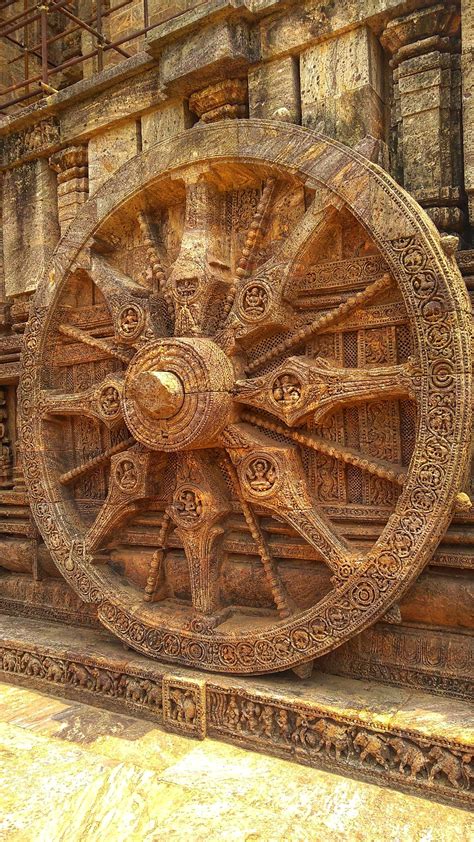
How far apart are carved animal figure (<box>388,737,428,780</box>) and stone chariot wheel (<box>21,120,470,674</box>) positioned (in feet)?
1.92

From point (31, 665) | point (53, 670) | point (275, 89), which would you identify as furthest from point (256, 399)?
point (31, 665)

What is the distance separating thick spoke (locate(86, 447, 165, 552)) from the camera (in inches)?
162

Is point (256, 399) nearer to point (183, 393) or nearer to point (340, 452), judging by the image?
point (183, 393)

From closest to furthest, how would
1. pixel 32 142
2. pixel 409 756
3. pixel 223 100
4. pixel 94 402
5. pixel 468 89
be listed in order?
pixel 409 756
pixel 468 89
pixel 223 100
pixel 94 402
pixel 32 142

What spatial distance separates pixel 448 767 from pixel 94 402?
3.05 meters

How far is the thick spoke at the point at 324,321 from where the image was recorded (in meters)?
3.43

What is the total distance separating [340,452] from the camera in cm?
358

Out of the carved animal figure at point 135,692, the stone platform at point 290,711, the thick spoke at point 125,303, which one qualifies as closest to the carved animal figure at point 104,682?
the stone platform at point 290,711

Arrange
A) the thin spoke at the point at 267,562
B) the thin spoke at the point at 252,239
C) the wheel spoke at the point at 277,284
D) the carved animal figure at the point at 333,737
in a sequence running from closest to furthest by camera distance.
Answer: the carved animal figure at the point at 333,737 < the wheel spoke at the point at 277,284 < the thin spoke at the point at 267,562 < the thin spoke at the point at 252,239

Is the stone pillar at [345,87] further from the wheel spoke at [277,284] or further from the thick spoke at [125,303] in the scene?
the thick spoke at [125,303]

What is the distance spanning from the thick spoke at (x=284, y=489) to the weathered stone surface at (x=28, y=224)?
2705 millimetres

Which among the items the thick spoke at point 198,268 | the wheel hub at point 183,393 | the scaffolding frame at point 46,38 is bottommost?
the wheel hub at point 183,393

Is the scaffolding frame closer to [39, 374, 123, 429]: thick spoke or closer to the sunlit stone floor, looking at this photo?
[39, 374, 123, 429]: thick spoke

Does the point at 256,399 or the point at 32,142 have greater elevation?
the point at 32,142
